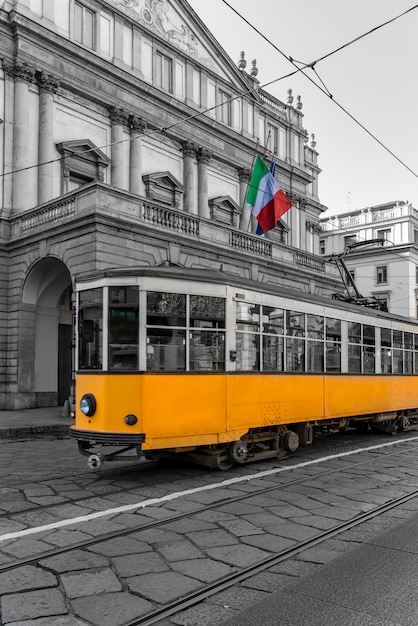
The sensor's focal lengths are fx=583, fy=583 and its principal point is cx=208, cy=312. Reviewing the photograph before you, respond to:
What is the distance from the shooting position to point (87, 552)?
449 cm

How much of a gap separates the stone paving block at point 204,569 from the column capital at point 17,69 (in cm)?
1916

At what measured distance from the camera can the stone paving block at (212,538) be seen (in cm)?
472

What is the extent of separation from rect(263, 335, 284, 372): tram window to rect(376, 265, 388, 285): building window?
40756 mm

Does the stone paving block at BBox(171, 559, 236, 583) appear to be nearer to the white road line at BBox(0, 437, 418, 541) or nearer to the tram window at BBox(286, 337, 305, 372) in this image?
the white road line at BBox(0, 437, 418, 541)

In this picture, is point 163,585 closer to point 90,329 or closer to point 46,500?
point 46,500

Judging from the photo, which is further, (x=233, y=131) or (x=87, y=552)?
(x=233, y=131)

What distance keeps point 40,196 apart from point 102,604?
713 inches

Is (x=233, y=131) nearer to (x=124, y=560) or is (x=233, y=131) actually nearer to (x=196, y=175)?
(x=196, y=175)

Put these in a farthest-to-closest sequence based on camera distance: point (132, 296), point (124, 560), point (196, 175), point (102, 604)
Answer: point (196, 175)
point (132, 296)
point (124, 560)
point (102, 604)

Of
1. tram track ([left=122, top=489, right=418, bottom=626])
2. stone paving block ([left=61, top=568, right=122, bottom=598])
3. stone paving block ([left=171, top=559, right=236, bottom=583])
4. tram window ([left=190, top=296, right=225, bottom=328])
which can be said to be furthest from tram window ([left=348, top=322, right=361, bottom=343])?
stone paving block ([left=61, top=568, right=122, bottom=598])

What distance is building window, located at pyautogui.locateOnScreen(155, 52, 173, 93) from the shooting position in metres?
24.7

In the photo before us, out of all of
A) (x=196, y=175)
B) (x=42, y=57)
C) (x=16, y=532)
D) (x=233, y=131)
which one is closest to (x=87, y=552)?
(x=16, y=532)

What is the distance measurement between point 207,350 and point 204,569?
3.67m

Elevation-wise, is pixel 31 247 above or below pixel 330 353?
above
